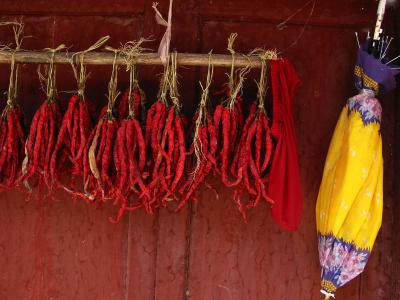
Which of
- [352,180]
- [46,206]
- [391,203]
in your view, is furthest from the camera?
[46,206]

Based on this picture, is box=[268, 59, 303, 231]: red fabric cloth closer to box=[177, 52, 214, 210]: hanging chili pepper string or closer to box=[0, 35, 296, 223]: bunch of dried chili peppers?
box=[0, 35, 296, 223]: bunch of dried chili peppers

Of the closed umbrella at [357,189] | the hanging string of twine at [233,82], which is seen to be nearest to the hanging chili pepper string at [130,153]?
the hanging string of twine at [233,82]

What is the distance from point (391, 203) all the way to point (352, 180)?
1.79ft

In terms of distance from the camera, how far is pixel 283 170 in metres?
2.42

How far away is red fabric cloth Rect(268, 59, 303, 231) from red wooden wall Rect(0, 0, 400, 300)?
354mm

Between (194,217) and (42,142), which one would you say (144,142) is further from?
(194,217)

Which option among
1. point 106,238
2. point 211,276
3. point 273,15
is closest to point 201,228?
point 211,276

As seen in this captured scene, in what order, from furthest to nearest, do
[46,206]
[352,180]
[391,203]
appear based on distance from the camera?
[46,206] → [391,203] → [352,180]

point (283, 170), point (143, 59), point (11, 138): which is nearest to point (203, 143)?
point (283, 170)

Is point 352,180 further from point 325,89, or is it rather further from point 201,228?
point 201,228

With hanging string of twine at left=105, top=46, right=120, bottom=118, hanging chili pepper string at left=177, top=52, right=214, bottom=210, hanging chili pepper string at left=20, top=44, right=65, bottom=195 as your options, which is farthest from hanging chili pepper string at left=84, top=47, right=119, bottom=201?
hanging chili pepper string at left=177, top=52, right=214, bottom=210

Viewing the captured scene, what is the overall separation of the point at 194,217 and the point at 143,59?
0.92 metres

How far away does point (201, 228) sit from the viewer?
2908mm

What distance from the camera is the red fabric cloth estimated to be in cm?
243
